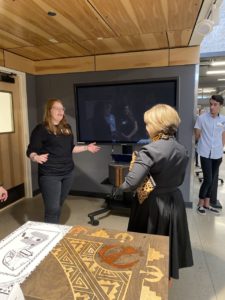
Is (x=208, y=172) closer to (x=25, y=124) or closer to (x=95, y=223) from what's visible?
(x=95, y=223)

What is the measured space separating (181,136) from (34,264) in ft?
9.09

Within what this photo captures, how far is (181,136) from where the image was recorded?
337 centimetres

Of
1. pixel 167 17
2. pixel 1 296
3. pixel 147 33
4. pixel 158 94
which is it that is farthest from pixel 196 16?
pixel 1 296

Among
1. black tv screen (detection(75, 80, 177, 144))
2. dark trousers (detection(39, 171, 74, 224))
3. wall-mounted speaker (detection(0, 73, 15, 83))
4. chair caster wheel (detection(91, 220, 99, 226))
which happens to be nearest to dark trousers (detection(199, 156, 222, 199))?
black tv screen (detection(75, 80, 177, 144))

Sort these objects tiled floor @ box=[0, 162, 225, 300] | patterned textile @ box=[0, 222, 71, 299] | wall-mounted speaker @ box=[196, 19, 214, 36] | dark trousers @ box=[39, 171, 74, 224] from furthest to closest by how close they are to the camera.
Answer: dark trousers @ box=[39, 171, 74, 224] → wall-mounted speaker @ box=[196, 19, 214, 36] → tiled floor @ box=[0, 162, 225, 300] → patterned textile @ box=[0, 222, 71, 299]

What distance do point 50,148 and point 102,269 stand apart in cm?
153

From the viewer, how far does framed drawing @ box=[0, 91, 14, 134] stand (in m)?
3.43

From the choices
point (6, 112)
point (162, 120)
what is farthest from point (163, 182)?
point (6, 112)

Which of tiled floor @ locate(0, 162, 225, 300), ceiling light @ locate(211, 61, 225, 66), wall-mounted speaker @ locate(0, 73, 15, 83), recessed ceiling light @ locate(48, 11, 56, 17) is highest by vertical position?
ceiling light @ locate(211, 61, 225, 66)

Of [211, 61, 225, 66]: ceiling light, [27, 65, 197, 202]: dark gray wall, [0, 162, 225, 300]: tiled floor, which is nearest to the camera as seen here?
[0, 162, 225, 300]: tiled floor

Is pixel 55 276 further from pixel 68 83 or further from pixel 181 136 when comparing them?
pixel 68 83

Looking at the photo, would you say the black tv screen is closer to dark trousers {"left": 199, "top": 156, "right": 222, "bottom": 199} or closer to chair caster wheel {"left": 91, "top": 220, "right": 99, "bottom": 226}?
dark trousers {"left": 199, "top": 156, "right": 222, "bottom": 199}

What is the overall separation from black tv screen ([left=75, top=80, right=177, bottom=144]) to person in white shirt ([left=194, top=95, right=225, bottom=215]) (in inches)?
20.9

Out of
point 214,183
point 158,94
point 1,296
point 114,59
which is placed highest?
point 114,59
